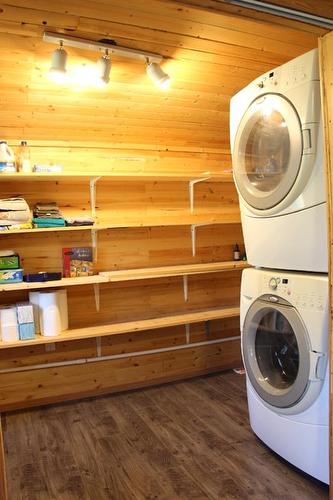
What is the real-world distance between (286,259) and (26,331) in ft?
5.65

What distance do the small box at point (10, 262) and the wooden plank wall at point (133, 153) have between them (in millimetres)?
219

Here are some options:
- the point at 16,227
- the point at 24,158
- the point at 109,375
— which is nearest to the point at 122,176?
the point at 24,158

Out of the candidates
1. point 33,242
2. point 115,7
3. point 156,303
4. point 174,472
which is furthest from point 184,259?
point 115,7

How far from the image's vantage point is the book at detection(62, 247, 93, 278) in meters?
3.02

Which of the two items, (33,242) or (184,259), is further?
(184,259)

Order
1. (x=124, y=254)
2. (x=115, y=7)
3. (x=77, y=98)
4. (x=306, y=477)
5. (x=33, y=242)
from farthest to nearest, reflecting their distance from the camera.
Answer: (x=124, y=254) < (x=33, y=242) < (x=77, y=98) < (x=306, y=477) < (x=115, y=7)

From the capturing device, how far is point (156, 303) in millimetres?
3357

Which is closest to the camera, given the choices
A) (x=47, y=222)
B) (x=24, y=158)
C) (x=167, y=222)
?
(x=47, y=222)

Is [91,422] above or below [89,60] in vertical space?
below

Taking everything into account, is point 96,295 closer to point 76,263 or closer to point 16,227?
point 76,263

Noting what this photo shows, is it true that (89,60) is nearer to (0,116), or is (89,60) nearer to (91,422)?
(0,116)

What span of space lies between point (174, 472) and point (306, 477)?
25.9 inches

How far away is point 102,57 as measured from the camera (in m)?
2.14

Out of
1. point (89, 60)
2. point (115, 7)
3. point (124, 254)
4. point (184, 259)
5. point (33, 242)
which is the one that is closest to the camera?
point (115, 7)
